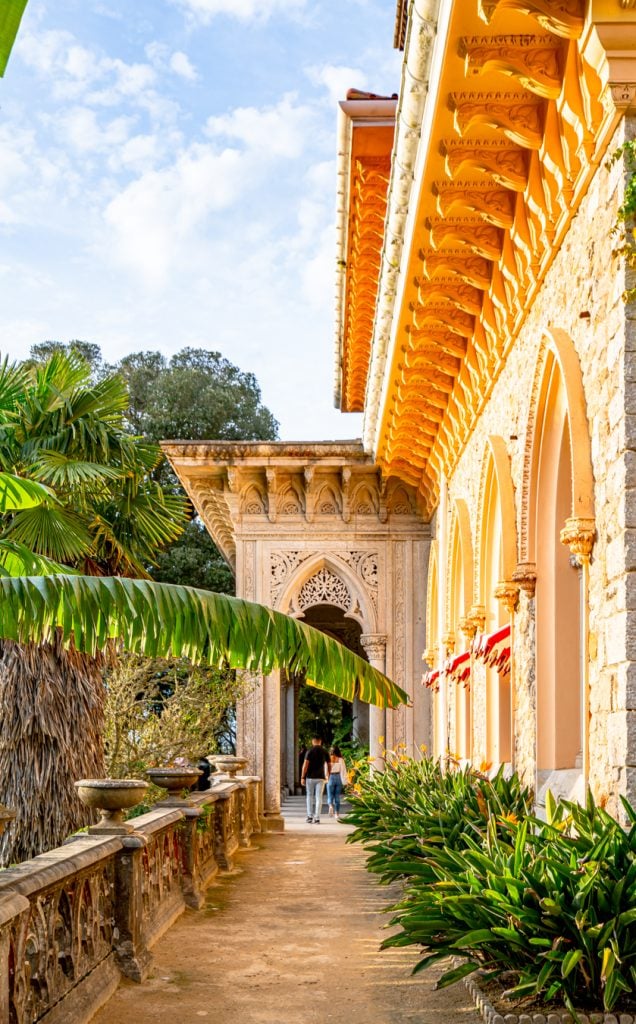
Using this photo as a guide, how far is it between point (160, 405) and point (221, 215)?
7.40 m

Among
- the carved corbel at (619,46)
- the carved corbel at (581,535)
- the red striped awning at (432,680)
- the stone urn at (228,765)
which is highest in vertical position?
the carved corbel at (619,46)

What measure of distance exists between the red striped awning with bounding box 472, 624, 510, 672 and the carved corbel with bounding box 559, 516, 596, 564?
3411mm

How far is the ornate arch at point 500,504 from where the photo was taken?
9.15 metres

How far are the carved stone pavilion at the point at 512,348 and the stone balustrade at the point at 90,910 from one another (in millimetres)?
2596

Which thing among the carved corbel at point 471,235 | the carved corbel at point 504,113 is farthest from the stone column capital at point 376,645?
the carved corbel at point 504,113

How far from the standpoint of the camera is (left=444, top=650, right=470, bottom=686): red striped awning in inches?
486

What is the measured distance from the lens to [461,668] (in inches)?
499

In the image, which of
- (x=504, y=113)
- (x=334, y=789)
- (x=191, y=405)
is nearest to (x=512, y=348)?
(x=504, y=113)

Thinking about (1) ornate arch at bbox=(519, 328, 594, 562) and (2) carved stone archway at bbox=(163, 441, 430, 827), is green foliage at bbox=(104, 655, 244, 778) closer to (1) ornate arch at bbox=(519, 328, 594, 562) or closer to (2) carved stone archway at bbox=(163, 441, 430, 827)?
(2) carved stone archway at bbox=(163, 441, 430, 827)

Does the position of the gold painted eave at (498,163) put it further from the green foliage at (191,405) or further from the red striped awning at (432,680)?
the green foliage at (191,405)

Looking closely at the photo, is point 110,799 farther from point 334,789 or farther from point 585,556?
point 334,789

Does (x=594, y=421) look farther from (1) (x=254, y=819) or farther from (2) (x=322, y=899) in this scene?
(1) (x=254, y=819)

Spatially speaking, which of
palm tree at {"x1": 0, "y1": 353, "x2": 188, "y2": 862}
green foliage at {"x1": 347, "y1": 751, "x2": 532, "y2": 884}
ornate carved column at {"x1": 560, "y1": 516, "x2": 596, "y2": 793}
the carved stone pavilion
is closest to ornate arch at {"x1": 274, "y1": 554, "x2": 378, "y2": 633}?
the carved stone pavilion

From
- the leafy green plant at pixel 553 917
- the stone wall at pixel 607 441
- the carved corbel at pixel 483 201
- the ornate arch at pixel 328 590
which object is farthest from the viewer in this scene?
the ornate arch at pixel 328 590
